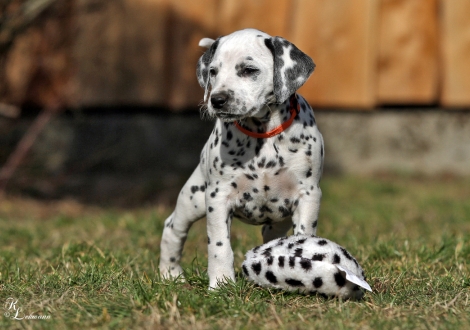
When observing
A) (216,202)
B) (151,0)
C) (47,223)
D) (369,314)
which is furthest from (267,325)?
(151,0)

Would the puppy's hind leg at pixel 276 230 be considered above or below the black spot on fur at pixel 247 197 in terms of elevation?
below

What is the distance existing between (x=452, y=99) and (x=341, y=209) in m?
2.64

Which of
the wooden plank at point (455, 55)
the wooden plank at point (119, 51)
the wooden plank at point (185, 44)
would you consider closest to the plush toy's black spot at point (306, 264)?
the wooden plank at point (185, 44)

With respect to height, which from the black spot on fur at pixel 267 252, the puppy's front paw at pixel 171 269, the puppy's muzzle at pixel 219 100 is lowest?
the puppy's front paw at pixel 171 269

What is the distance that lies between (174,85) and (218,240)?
18.0 ft

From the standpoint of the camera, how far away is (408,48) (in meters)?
9.46

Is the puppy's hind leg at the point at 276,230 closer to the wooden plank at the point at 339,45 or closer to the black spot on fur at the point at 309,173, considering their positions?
the black spot on fur at the point at 309,173

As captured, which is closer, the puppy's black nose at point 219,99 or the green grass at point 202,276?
the green grass at point 202,276

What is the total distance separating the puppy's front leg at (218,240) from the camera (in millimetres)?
4160

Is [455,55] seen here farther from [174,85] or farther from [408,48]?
[174,85]

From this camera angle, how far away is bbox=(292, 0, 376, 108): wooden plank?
30.9 feet

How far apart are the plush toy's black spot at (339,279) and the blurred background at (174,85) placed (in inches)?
208

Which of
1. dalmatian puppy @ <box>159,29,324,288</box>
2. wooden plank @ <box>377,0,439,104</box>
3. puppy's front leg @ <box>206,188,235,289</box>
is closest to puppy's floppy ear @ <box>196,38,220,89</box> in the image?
dalmatian puppy @ <box>159,29,324,288</box>

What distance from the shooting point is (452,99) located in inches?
376
